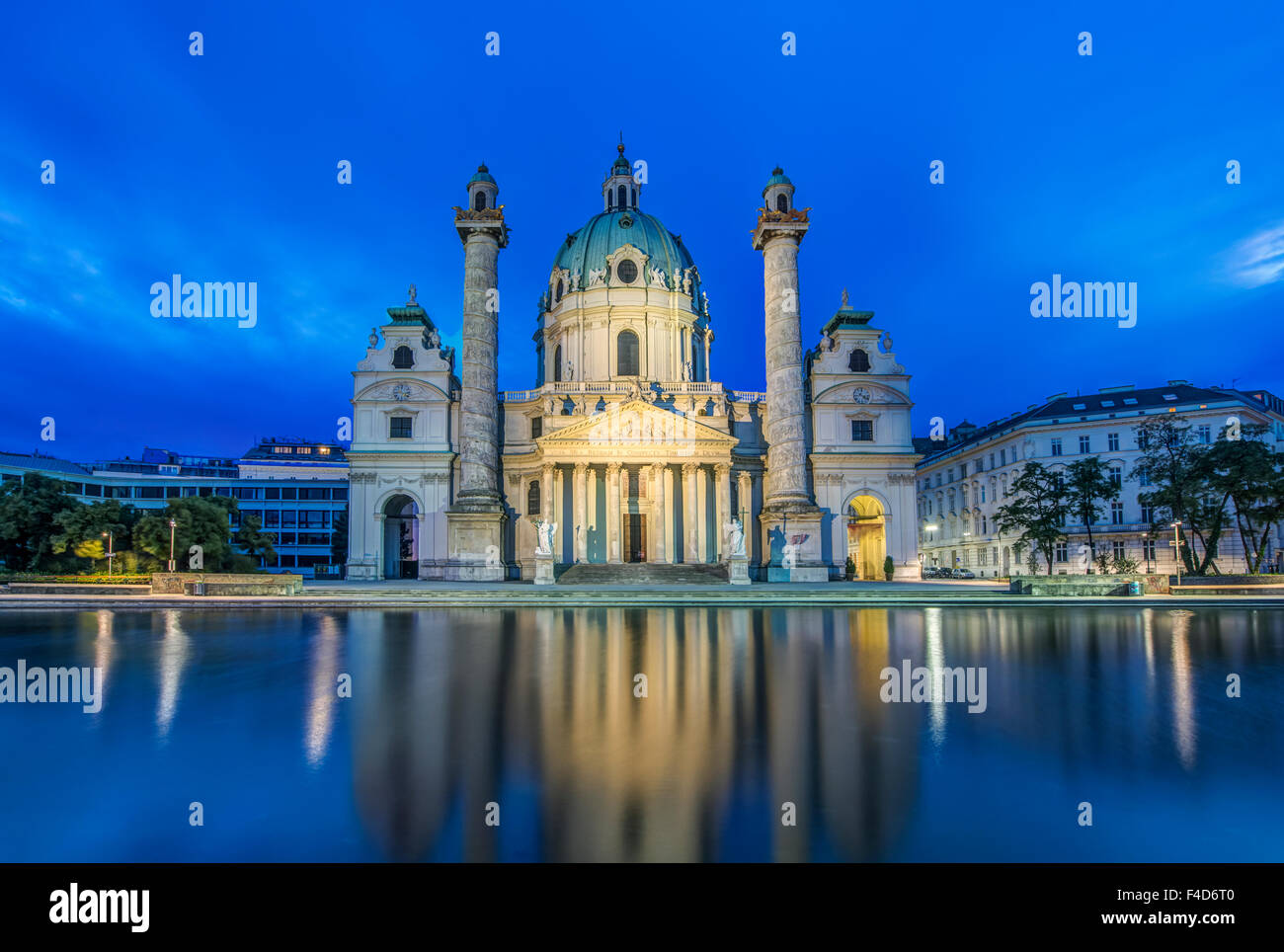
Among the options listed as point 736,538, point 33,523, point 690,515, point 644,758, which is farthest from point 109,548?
point 644,758

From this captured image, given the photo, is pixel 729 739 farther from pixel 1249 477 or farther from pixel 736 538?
pixel 1249 477

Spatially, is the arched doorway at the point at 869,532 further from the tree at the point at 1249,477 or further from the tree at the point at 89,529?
the tree at the point at 89,529

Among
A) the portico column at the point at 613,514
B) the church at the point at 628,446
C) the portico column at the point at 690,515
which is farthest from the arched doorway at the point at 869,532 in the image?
the portico column at the point at 613,514

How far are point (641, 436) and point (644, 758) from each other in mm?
38885

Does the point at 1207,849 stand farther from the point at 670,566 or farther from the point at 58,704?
the point at 670,566

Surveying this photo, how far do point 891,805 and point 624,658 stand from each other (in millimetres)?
8066

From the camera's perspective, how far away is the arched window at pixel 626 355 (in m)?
54.7

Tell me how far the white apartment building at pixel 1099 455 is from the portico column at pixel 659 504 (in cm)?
2911

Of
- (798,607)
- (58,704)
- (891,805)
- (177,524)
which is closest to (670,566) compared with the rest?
(798,607)

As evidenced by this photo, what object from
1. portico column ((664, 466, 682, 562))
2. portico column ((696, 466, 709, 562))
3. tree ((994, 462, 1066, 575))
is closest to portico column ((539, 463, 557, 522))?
portico column ((664, 466, 682, 562))

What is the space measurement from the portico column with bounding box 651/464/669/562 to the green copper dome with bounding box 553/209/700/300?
722 inches

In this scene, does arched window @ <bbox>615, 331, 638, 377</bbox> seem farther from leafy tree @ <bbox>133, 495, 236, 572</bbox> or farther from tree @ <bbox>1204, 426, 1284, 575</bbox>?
tree @ <bbox>1204, 426, 1284, 575</bbox>

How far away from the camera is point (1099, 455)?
56250mm

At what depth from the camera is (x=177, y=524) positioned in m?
36.6
